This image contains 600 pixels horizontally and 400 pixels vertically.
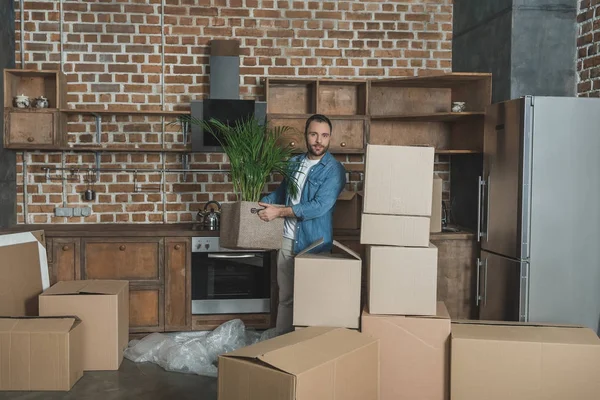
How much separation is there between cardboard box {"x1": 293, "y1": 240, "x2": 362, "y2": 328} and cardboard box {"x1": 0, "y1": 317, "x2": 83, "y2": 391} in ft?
4.58

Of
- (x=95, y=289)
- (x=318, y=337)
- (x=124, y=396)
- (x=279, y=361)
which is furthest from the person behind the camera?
(x=95, y=289)

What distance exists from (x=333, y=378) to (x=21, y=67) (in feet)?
12.4

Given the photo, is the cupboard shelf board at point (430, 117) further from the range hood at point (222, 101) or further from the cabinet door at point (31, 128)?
the cabinet door at point (31, 128)

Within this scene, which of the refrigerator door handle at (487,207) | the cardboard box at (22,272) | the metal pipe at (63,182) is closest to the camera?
the cardboard box at (22,272)

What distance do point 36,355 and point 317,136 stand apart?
78.2 inches

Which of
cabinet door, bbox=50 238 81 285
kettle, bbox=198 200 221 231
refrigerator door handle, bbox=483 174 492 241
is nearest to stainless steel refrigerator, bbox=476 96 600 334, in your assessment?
refrigerator door handle, bbox=483 174 492 241

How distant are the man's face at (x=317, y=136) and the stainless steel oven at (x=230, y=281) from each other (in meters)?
1.38

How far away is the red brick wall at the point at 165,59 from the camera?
194 inches

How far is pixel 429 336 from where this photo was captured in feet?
Result: 9.68

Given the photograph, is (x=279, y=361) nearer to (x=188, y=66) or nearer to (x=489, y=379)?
(x=489, y=379)

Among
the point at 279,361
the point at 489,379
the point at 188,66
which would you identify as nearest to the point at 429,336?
the point at 489,379

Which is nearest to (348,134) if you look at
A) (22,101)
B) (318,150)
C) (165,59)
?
(318,150)

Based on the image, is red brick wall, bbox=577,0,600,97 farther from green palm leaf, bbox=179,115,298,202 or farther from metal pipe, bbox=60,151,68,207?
metal pipe, bbox=60,151,68,207

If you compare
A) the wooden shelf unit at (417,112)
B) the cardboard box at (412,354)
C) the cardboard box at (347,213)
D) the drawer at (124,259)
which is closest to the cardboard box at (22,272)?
the drawer at (124,259)
